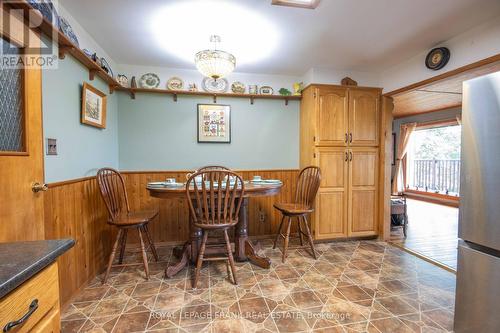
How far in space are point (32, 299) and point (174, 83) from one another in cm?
285

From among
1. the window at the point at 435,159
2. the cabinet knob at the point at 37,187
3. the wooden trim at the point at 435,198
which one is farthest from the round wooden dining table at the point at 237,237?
the window at the point at 435,159

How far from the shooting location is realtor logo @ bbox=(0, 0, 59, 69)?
1137mm

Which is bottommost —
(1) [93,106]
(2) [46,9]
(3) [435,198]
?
(3) [435,198]

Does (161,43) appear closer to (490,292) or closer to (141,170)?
(141,170)

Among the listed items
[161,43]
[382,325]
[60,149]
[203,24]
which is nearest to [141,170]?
[60,149]

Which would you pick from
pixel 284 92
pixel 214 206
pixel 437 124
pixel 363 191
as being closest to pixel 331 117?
pixel 284 92

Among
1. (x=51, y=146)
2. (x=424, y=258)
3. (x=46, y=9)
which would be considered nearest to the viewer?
(x=46, y=9)

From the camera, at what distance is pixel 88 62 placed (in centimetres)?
201

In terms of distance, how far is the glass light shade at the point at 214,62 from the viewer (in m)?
2.04

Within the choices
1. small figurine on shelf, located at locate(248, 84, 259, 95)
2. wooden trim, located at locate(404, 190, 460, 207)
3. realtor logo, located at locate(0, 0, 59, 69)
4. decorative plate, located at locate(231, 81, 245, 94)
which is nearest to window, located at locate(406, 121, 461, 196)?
wooden trim, located at locate(404, 190, 460, 207)

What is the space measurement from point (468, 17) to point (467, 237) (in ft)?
6.15

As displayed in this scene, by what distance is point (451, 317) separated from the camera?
162 centimetres

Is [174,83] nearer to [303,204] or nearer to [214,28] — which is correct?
[214,28]

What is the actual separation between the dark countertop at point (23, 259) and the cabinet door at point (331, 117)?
276 centimetres
